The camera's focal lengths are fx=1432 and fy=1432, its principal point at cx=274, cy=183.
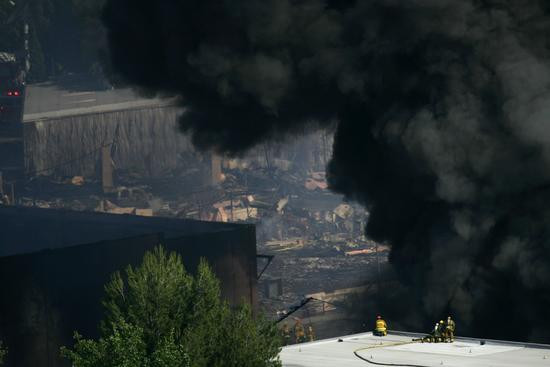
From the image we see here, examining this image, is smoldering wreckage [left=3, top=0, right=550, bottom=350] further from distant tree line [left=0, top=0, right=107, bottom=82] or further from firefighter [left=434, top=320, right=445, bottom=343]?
distant tree line [left=0, top=0, right=107, bottom=82]

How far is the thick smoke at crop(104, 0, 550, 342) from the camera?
41.9 metres

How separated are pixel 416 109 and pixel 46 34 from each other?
6567cm

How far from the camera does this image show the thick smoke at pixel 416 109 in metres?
41.9

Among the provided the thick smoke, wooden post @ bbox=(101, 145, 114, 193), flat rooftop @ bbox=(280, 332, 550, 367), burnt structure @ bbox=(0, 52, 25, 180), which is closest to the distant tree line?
burnt structure @ bbox=(0, 52, 25, 180)

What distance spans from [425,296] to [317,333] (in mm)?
14861

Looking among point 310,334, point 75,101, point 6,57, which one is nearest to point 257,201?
point 75,101

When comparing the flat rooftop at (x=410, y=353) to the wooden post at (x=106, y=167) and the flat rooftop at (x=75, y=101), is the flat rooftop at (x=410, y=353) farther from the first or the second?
the flat rooftop at (x=75, y=101)

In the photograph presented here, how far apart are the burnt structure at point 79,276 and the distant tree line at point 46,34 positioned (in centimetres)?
5186

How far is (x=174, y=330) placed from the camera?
105 ft

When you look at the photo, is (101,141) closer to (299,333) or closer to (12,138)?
(12,138)

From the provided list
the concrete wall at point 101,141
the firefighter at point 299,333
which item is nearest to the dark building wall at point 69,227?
the firefighter at point 299,333

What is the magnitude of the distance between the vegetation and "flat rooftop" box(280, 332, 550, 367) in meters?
3.71

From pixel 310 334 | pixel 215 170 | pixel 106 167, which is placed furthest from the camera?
pixel 215 170

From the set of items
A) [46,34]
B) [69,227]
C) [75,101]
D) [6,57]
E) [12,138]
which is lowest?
[69,227]
